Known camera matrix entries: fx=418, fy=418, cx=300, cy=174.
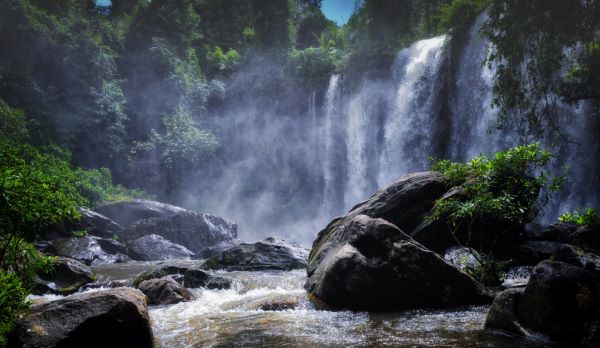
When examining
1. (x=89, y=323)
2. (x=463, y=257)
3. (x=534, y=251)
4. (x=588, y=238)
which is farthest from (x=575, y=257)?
(x=89, y=323)

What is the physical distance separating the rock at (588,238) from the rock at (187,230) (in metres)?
16.8

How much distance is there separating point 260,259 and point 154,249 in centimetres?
737

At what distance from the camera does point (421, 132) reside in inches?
897

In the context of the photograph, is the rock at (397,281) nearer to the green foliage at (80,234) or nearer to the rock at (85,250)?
the rock at (85,250)

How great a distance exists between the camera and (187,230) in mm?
22109

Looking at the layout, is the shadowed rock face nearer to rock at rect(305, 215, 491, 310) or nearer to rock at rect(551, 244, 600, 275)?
rock at rect(305, 215, 491, 310)

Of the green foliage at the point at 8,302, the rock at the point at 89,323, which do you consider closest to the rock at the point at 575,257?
the rock at the point at 89,323

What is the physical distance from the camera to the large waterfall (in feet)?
59.3

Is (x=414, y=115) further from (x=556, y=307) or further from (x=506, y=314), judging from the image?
(x=556, y=307)

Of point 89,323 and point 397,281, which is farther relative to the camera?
point 397,281

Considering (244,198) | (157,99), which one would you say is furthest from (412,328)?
(157,99)

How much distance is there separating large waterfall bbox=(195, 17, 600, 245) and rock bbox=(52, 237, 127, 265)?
13.8m

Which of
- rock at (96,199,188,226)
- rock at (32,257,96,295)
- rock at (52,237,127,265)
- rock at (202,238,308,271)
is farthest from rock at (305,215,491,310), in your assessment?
rock at (96,199,188,226)

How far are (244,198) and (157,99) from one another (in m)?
9.72
